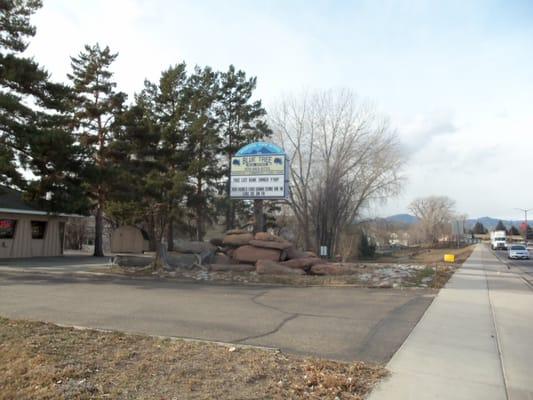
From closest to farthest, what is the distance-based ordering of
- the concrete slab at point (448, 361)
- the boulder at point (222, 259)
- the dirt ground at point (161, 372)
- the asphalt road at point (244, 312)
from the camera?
the dirt ground at point (161, 372)
the concrete slab at point (448, 361)
the asphalt road at point (244, 312)
the boulder at point (222, 259)

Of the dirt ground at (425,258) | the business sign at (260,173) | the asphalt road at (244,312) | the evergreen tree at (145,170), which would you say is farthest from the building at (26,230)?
the dirt ground at (425,258)

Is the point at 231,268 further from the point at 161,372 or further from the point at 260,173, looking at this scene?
the point at 161,372

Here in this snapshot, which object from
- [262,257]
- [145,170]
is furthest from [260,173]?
[145,170]

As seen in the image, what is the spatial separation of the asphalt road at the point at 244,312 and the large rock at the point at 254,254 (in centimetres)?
430

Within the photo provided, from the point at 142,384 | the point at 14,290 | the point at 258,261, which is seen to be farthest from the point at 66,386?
the point at 258,261

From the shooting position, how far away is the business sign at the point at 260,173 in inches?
810

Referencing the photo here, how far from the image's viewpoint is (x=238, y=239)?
20.6 m

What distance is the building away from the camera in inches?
1067

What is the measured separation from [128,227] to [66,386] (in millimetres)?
38943

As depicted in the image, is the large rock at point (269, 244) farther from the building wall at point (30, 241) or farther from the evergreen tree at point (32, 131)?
the building wall at point (30, 241)

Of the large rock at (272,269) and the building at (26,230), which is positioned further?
the building at (26,230)

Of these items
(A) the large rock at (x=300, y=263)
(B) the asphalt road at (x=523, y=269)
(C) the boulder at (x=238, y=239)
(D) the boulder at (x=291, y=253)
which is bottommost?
(B) the asphalt road at (x=523, y=269)

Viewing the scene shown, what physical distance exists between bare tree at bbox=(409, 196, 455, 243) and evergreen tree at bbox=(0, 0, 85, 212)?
11859 cm

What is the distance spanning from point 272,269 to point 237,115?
25.0 meters
